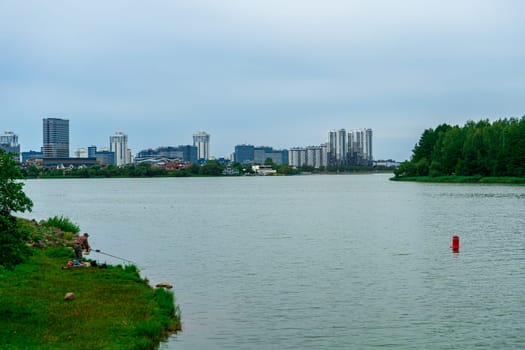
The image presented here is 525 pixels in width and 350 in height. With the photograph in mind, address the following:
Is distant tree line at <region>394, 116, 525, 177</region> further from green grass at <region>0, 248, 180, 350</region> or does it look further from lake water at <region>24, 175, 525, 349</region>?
green grass at <region>0, 248, 180, 350</region>

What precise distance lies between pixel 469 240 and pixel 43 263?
28.5 m

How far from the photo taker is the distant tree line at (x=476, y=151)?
13138 centimetres

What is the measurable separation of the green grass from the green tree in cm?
206

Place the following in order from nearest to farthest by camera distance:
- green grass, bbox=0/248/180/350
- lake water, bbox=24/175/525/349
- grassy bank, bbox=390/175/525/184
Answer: green grass, bbox=0/248/180/350, lake water, bbox=24/175/525/349, grassy bank, bbox=390/175/525/184

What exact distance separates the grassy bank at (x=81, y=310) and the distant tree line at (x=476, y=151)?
119 metres

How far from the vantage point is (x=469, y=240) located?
4250cm

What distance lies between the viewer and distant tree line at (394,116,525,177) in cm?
13138

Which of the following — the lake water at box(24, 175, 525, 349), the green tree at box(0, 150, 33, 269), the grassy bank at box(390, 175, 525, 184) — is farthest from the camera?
the grassy bank at box(390, 175, 525, 184)

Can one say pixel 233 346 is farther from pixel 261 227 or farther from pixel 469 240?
pixel 261 227

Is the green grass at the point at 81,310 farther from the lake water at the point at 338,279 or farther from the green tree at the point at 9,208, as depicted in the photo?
the green tree at the point at 9,208

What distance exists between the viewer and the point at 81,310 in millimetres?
19594

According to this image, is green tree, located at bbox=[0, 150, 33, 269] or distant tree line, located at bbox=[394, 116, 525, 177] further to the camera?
distant tree line, located at bbox=[394, 116, 525, 177]

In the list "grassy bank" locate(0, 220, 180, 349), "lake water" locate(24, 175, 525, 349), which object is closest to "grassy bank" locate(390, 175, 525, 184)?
"lake water" locate(24, 175, 525, 349)

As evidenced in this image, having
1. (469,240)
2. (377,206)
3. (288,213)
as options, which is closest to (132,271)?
(469,240)
